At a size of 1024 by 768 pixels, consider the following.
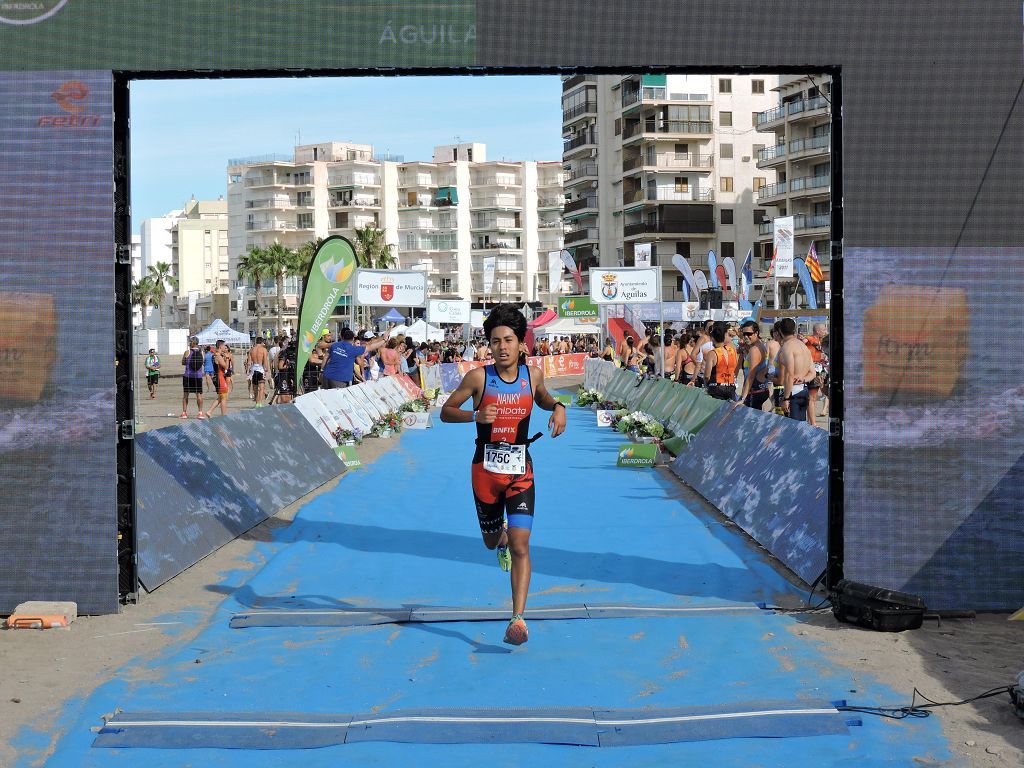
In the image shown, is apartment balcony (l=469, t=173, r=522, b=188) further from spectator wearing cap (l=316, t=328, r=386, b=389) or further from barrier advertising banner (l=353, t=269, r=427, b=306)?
spectator wearing cap (l=316, t=328, r=386, b=389)

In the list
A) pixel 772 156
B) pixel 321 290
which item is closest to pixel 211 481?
pixel 321 290

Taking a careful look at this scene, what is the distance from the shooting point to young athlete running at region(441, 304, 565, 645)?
6789 millimetres

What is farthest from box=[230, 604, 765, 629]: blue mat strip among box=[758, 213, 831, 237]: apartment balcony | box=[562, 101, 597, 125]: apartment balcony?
box=[562, 101, 597, 125]: apartment balcony

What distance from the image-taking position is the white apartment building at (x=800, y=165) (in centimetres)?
7494

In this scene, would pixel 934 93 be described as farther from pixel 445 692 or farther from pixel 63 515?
pixel 63 515

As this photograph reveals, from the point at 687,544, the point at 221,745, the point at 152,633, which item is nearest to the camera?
the point at 221,745

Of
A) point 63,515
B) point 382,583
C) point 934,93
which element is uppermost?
point 934,93

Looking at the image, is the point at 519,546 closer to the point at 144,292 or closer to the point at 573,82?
the point at 573,82

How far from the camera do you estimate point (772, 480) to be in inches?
413

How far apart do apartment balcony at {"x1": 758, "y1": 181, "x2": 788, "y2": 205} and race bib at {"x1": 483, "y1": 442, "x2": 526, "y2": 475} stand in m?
74.0

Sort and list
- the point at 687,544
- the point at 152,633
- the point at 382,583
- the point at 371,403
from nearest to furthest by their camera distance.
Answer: the point at 152,633, the point at 382,583, the point at 687,544, the point at 371,403

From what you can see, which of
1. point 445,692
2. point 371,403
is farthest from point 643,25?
point 371,403

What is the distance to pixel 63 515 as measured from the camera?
24.9ft

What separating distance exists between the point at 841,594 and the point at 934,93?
320cm
